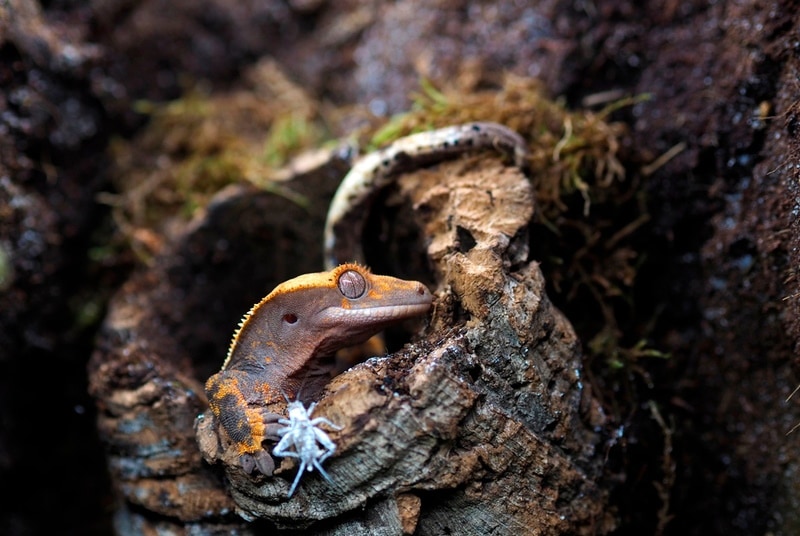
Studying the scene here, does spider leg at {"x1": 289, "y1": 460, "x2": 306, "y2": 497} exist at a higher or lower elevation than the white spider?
lower

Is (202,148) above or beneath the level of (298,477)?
above

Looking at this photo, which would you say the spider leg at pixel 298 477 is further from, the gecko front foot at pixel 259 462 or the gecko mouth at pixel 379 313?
the gecko mouth at pixel 379 313

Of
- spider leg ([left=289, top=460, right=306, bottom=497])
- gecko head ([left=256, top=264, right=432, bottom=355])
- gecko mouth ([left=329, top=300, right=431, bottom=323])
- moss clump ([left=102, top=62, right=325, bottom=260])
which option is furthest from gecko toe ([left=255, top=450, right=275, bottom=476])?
moss clump ([left=102, top=62, right=325, bottom=260])

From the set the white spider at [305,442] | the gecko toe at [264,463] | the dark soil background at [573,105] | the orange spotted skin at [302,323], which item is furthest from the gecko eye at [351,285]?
the dark soil background at [573,105]

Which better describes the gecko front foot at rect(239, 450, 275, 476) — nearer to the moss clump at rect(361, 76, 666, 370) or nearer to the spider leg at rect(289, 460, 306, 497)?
the spider leg at rect(289, 460, 306, 497)

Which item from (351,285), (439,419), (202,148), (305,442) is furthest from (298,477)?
(202,148)

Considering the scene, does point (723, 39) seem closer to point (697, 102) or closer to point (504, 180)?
point (697, 102)

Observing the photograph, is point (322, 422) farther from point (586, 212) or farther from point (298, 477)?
point (586, 212)
